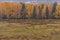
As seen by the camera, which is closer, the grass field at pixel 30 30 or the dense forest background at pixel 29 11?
the grass field at pixel 30 30

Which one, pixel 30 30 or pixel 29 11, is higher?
pixel 29 11

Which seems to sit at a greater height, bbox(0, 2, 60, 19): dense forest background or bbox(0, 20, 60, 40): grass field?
bbox(0, 2, 60, 19): dense forest background

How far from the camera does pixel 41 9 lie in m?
2.42

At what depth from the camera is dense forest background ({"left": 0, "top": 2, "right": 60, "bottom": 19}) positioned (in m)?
2.38

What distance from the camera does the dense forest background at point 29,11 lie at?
238 centimetres

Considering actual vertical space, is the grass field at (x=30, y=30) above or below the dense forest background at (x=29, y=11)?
below

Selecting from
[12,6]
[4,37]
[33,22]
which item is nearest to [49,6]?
[33,22]

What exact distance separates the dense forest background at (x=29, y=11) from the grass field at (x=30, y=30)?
0.10 metres

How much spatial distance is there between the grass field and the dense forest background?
10 cm

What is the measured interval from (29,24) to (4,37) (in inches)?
18.4

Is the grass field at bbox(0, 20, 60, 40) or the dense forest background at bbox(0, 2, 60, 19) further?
the dense forest background at bbox(0, 2, 60, 19)

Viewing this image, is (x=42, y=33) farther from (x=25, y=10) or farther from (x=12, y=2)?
(x=12, y=2)

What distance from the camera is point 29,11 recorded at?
2.40m

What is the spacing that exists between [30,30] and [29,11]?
13.1 inches
